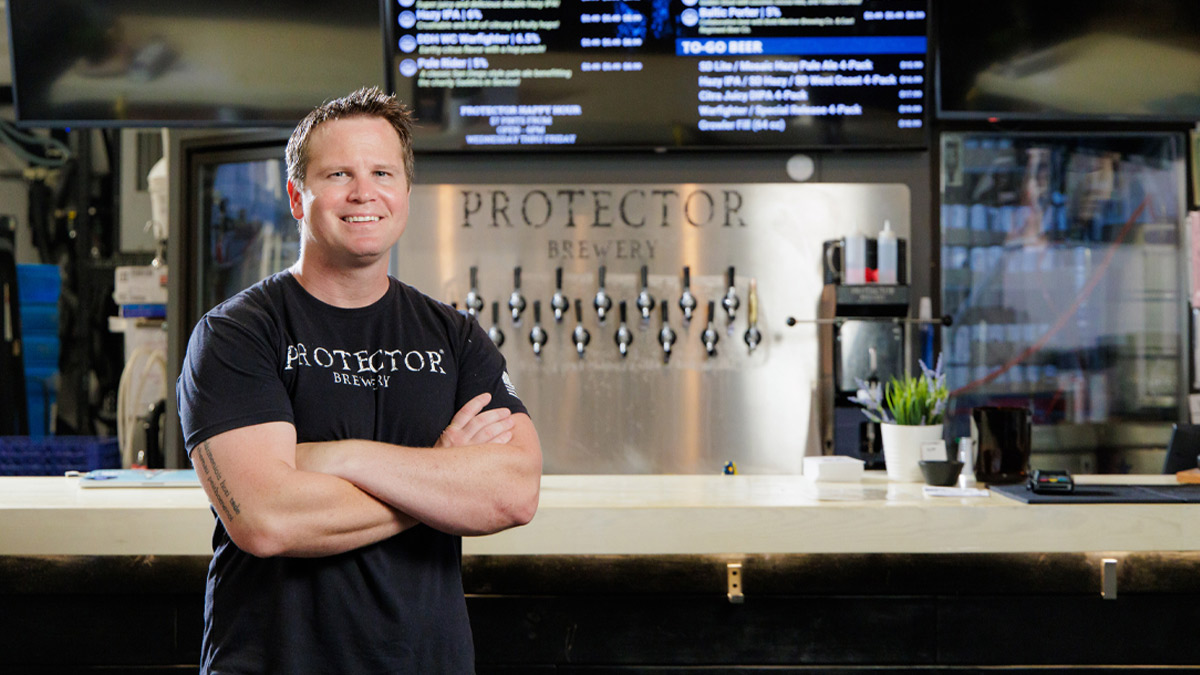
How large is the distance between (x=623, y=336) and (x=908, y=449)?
4.77 feet

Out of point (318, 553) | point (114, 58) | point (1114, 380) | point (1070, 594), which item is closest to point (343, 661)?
point (318, 553)

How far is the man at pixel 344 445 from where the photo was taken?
127 centimetres

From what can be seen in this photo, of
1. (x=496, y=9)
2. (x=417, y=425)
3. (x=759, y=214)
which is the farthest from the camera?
(x=759, y=214)

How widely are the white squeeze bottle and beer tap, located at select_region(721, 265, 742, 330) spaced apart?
515mm

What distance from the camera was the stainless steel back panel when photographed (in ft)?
12.5

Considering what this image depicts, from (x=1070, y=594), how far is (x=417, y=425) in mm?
1464

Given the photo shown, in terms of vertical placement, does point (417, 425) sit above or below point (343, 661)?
above

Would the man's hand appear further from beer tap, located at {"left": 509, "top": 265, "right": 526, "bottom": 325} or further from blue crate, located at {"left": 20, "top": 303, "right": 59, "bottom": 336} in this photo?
blue crate, located at {"left": 20, "top": 303, "right": 59, "bottom": 336}

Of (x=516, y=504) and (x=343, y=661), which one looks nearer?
(x=343, y=661)

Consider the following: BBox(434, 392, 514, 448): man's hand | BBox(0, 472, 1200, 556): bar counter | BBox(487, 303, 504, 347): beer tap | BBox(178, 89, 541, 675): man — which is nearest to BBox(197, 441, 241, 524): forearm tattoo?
BBox(178, 89, 541, 675): man

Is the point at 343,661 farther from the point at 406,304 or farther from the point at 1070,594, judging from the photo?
the point at 1070,594

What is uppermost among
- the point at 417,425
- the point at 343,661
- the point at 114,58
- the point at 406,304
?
the point at 114,58

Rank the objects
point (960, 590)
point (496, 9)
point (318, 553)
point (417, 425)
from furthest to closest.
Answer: point (496, 9) → point (960, 590) → point (417, 425) → point (318, 553)

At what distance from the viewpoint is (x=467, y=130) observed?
11.5 feet
